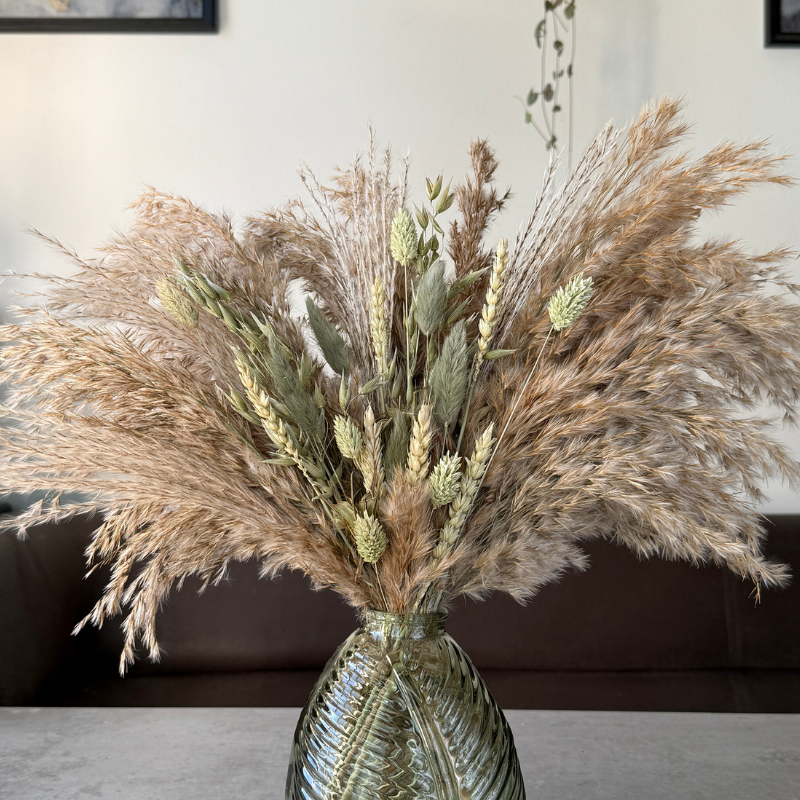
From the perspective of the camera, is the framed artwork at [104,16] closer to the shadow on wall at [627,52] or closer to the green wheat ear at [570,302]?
the shadow on wall at [627,52]

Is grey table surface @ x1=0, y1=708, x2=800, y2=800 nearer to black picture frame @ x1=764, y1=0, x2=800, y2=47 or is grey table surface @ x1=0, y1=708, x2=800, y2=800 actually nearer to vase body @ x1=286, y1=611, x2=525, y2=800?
vase body @ x1=286, y1=611, x2=525, y2=800

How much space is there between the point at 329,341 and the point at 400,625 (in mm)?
215

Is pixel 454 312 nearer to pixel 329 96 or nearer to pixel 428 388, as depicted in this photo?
pixel 428 388

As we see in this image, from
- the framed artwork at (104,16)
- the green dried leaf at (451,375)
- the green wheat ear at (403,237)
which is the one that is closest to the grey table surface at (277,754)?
the green dried leaf at (451,375)

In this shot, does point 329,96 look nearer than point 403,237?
No

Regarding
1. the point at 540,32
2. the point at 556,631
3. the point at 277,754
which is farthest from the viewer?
the point at 540,32

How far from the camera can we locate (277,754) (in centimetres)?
78

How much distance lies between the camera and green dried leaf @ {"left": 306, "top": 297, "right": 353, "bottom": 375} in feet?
1.65

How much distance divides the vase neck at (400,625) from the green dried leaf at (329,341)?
18 centimetres

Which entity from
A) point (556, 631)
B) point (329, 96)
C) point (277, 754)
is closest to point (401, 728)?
point (277, 754)

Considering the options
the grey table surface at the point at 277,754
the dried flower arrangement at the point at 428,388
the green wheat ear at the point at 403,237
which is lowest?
the grey table surface at the point at 277,754

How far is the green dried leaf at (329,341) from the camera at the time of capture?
0.50 meters

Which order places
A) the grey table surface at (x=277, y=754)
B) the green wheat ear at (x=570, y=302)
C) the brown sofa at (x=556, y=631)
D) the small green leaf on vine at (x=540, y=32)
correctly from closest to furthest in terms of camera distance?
the green wheat ear at (x=570, y=302), the grey table surface at (x=277, y=754), the brown sofa at (x=556, y=631), the small green leaf on vine at (x=540, y=32)

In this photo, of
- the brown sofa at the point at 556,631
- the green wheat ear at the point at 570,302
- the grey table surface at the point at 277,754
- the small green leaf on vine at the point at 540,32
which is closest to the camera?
the green wheat ear at the point at 570,302
